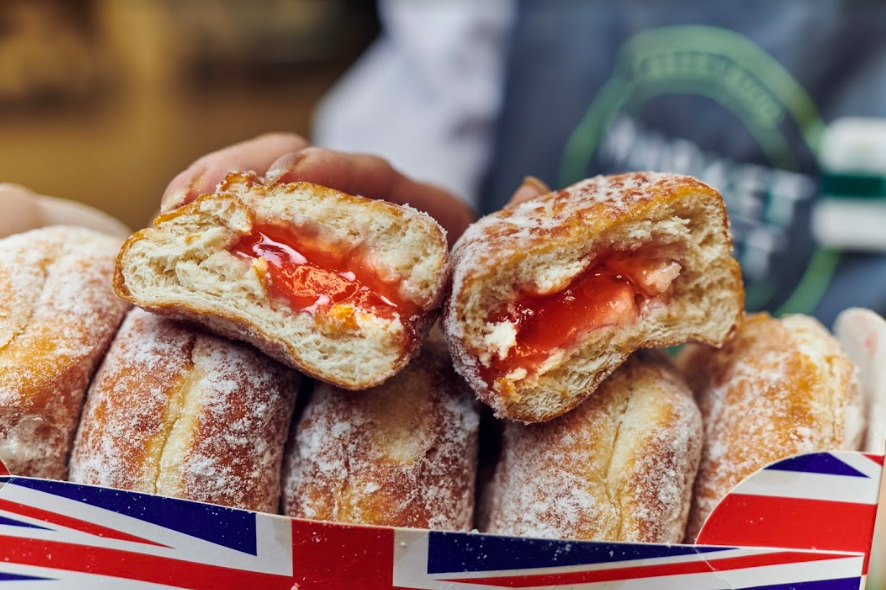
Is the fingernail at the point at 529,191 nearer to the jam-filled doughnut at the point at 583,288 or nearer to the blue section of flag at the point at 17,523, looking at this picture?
the jam-filled doughnut at the point at 583,288

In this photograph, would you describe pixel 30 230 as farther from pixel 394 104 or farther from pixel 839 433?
pixel 394 104

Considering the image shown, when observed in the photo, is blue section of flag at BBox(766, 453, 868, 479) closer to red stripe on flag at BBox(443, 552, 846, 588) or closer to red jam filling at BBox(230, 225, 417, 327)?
red stripe on flag at BBox(443, 552, 846, 588)

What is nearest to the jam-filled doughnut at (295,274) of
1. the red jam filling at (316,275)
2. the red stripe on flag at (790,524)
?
the red jam filling at (316,275)

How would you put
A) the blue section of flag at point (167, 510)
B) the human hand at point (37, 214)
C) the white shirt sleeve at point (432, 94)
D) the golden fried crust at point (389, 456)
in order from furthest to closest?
the white shirt sleeve at point (432, 94) → the human hand at point (37, 214) → the golden fried crust at point (389, 456) → the blue section of flag at point (167, 510)

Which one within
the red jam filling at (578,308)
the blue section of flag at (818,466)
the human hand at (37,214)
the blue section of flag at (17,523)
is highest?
the human hand at (37,214)

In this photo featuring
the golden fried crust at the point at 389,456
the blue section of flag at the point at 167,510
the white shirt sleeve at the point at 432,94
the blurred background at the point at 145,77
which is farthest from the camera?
the blurred background at the point at 145,77

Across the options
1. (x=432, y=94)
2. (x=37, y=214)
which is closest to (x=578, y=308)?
(x=37, y=214)

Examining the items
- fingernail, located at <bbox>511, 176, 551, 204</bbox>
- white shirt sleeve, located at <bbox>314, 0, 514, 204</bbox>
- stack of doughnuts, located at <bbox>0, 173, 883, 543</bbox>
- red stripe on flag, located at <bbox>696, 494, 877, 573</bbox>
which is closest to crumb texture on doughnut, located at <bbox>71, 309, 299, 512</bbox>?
stack of doughnuts, located at <bbox>0, 173, 883, 543</bbox>

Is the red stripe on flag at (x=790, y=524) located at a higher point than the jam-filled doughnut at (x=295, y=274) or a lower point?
lower

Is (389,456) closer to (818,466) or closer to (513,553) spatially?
(513,553)
